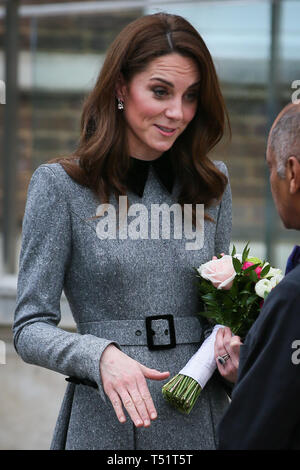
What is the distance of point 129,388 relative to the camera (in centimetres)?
187

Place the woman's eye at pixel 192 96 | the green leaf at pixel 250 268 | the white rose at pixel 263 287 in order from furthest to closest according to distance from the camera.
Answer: the woman's eye at pixel 192 96 < the green leaf at pixel 250 268 < the white rose at pixel 263 287

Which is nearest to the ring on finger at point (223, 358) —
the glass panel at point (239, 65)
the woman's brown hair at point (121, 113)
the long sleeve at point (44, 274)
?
the long sleeve at point (44, 274)

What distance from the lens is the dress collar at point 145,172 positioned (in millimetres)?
2264

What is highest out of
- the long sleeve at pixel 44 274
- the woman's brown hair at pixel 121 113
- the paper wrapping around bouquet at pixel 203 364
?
the woman's brown hair at pixel 121 113

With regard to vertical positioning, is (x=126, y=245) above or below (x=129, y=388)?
above

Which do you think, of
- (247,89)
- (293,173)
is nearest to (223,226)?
(293,173)

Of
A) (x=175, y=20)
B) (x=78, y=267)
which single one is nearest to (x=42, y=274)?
(x=78, y=267)

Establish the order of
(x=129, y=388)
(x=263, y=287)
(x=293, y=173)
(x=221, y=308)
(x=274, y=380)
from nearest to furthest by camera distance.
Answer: (x=274, y=380) < (x=293, y=173) < (x=129, y=388) < (x=263, y=287) < (x=221, y=308)

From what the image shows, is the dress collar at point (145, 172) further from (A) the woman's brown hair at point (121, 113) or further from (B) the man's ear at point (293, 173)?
(B) the man's ear at point (293, 173)

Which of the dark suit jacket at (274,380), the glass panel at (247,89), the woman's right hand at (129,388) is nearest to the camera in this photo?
the dark suit jacket at (274,380)

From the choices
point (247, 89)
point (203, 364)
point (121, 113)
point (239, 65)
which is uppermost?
point (121, 113)

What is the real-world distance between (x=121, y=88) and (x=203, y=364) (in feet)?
2.61

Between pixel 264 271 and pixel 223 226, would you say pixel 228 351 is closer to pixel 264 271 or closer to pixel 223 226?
pixel 264 271

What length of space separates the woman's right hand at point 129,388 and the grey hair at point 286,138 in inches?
23.2
